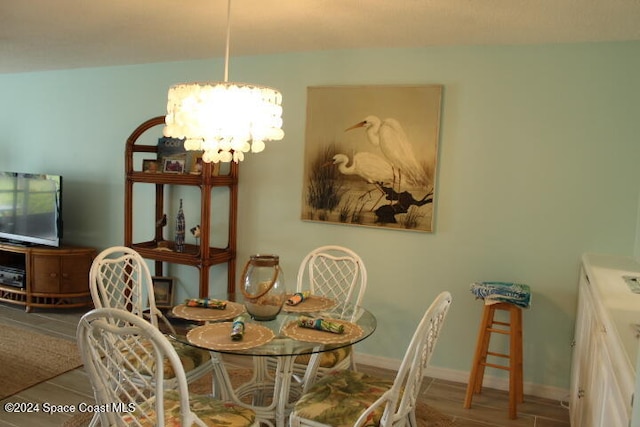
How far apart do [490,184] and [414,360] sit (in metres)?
1.73

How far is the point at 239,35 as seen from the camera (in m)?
3.29

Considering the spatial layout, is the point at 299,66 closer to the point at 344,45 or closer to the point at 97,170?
the point at 344,45

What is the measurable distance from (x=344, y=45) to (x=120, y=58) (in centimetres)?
189

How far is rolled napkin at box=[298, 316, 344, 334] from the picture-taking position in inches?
88.8

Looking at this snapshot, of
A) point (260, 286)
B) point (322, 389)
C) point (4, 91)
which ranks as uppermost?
point (4, 91)

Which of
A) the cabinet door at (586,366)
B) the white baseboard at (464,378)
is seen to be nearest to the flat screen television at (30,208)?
the white baseboard at (464,378)

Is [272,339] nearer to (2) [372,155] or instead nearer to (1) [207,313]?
(1) [207,313]

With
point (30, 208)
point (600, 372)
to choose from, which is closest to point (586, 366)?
point (600, 372)

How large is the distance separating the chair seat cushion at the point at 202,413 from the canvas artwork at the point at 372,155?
5.92 ft

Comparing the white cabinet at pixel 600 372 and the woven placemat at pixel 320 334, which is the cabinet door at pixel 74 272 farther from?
the white cabinet at pixel 600 372

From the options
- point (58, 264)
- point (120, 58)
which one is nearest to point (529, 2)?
point (120, 58)

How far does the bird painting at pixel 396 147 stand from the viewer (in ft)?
11.2

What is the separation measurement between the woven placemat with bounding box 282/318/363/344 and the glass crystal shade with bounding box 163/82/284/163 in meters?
0.79

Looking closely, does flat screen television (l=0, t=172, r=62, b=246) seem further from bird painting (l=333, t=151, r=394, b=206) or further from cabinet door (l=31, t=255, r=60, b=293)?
bird painting (l=333, t=151, r=394, b=206)
